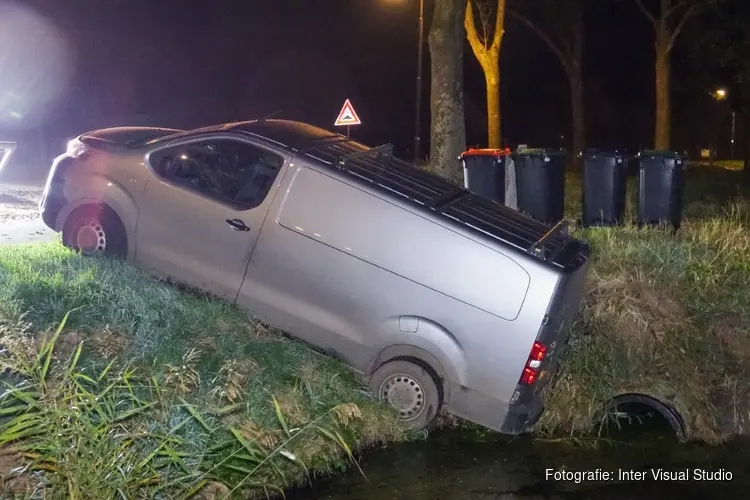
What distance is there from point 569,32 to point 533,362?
83.9 feet

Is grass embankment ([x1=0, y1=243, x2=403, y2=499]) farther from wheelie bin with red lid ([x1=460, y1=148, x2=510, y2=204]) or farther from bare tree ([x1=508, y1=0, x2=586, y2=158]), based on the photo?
bare tree ([x1=508, y1=0, x2=586, y2=158])

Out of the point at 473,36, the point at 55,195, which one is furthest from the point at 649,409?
the point at 473,36

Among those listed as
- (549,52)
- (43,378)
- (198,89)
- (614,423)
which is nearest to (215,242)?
(43,378)

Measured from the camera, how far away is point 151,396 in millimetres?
5473

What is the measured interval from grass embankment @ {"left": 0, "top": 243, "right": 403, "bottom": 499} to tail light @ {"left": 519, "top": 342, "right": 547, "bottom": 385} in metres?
0.97

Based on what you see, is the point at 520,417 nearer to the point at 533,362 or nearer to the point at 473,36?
the point at 533,362

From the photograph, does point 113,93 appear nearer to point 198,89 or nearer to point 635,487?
point 198,89

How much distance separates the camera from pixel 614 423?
281 inches

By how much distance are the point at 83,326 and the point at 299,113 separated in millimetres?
34584

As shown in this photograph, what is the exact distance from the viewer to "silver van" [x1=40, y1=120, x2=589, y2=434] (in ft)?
20.5

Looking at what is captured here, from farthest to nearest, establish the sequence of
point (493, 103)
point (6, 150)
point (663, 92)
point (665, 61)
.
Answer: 1. point (665, 61)
2. point (663, 92)
3. point (493, 103)
4. point (6, 150)

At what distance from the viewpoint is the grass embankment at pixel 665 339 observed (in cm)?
709

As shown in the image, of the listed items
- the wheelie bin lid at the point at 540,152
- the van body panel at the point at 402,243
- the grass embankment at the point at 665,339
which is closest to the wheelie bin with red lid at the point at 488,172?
the wheelie bin lid at the point at 540,152

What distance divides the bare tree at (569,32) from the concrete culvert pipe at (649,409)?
2210 centimetres
